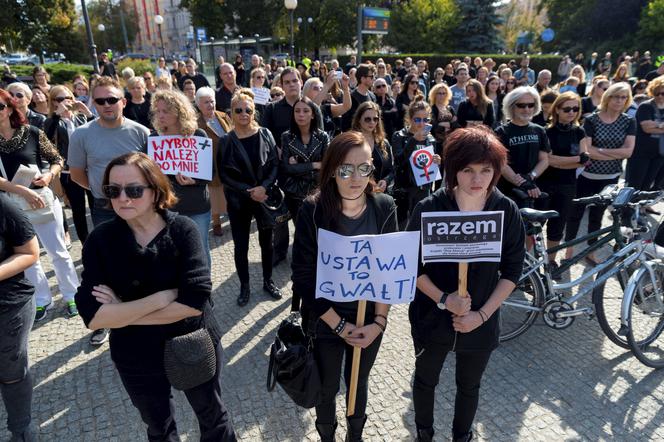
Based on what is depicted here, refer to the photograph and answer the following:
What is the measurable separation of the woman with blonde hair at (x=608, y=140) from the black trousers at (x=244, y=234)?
3.55 metres

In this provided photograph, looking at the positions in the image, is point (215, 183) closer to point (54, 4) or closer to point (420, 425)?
point (420, 425)

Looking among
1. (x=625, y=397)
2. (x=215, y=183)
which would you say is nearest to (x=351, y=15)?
(x=215, y=183)

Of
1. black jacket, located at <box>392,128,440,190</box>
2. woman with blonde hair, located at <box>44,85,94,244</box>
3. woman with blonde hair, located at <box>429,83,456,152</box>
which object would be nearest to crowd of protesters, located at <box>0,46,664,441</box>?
woman with blonde hair, located at <box>44,85,94,244</box>

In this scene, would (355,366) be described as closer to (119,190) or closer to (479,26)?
(119,190)

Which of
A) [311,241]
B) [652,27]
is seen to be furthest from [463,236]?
[652,27]

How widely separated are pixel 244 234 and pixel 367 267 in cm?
232

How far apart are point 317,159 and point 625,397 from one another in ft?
10.7

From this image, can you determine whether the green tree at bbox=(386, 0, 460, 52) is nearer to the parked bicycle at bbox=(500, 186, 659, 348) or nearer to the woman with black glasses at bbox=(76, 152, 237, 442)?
the parked bicycle at bbox=(500, 186, 659, 348)

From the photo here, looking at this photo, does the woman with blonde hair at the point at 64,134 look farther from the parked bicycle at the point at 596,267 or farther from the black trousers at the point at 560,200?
the black trousers at the point at 560,200

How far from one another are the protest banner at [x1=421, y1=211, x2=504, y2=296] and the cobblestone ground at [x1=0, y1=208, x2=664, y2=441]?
1.37m

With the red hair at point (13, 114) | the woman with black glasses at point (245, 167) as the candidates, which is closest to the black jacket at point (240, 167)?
the woman with black glasses at point (245, 167)

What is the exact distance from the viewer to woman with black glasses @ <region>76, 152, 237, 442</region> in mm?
1926

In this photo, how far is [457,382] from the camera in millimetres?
2473

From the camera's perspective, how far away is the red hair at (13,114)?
334 centimetres
